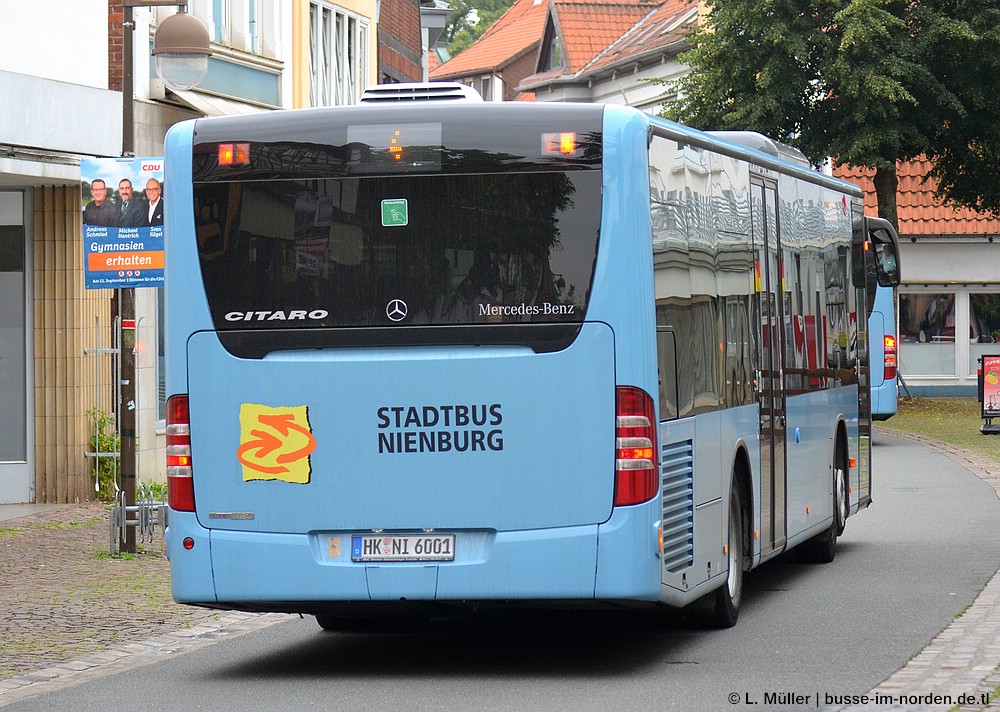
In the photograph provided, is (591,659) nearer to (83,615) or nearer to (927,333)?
(83,615)

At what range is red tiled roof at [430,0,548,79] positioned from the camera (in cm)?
8156

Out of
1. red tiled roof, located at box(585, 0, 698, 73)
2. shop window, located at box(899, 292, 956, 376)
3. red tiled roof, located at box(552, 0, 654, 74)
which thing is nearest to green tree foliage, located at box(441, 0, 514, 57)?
red tiled roof, located at box(552, 0, 654, 74)

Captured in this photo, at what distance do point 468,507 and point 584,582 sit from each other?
66 centimetres

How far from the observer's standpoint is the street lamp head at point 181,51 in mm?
16234

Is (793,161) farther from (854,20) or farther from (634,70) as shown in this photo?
(634,70)

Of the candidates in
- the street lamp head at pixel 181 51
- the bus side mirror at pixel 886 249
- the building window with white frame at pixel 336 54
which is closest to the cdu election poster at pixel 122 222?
the street lamp head at pixel 181 51

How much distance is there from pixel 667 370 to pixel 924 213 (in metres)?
43.9

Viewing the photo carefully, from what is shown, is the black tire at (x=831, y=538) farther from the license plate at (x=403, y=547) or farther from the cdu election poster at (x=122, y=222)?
the license plate at (x=403, y=547)

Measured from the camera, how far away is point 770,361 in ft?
42.2

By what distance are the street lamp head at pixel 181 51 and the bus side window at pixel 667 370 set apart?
7.30m

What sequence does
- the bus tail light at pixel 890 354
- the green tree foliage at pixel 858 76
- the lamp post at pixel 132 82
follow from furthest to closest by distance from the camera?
1. the green tree foliage at pixel 858 76
2. the bus tail light at pixel 890 354
3. the lamp post at pixel 132 82

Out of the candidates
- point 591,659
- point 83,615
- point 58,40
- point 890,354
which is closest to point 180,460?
point 591,659

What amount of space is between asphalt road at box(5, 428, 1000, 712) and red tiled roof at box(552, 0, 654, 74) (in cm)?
5586

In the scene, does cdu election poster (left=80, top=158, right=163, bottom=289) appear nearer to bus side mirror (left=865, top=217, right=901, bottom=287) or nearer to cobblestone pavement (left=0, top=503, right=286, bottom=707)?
cobblestone pavement (left=0, top=503, right=286, bottom=707)
